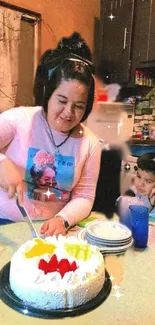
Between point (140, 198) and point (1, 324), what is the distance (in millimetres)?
452

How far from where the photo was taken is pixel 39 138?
71 centimetres

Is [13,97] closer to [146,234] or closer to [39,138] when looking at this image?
[39,138]

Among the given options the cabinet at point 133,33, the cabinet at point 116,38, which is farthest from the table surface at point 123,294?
the cabinet at point 133,33

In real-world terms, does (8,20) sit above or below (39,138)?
above

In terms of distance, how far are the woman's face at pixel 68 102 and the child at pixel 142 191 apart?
216mm

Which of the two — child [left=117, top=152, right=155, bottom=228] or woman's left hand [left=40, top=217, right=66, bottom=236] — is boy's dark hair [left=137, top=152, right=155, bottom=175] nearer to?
child [left=117, top=152, right=155, bottom=228]

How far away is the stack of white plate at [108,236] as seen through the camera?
523mm

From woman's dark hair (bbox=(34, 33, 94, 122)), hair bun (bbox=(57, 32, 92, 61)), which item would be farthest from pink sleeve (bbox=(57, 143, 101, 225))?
hair bun (bbox=(57, 32, 92, 61))

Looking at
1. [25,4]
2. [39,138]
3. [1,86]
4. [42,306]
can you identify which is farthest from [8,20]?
[42,306]

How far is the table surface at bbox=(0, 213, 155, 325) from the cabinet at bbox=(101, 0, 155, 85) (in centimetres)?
68

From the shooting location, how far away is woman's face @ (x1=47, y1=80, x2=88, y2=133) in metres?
0.61

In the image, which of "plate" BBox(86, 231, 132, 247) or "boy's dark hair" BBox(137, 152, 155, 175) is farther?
"boy's dark hair" BBox(137, 152, 155, 175)

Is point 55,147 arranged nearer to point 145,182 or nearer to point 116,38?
point 145,182

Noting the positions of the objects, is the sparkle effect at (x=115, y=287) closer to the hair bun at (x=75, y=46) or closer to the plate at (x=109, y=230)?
the plate at (x=109, y=230)
